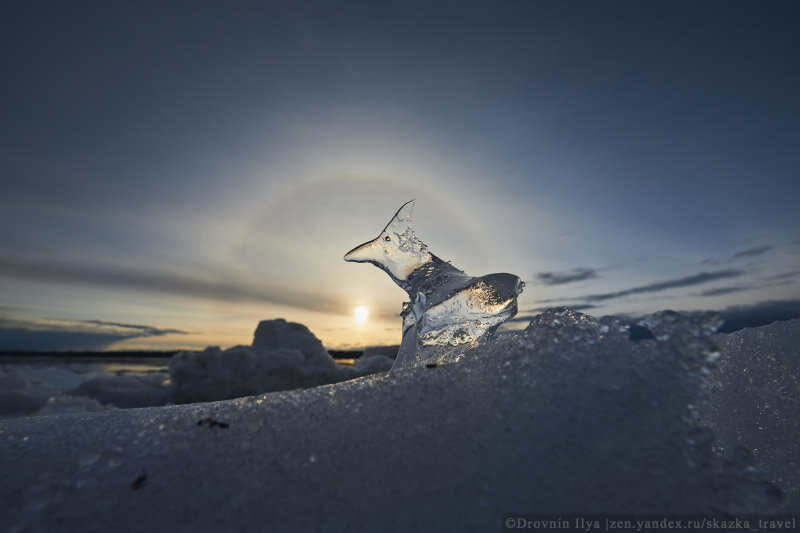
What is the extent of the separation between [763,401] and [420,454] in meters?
1.54

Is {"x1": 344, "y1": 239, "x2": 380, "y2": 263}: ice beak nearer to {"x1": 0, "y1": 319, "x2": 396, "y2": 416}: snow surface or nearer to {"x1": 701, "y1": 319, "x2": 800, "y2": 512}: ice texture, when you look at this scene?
{"x1": 701, "y1": 319, "x2": 800, "y2": 512}: ice texture

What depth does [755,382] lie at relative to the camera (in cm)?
165

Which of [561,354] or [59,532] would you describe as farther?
[561,354]

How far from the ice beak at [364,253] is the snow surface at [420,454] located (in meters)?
1.44

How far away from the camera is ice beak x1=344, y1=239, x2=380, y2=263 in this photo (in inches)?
104

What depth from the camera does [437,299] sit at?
7.37 ft

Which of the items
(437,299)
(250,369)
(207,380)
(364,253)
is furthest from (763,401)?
(207,380)

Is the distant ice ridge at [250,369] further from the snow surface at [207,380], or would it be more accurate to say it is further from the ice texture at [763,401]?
the ice texture at [763,401]

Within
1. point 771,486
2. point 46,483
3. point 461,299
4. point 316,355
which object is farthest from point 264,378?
point 771,486

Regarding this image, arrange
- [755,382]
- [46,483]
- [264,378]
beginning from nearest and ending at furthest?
[46,483]
[755,382]
[264,378]

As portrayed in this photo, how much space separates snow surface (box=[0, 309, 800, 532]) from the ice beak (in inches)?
56.8

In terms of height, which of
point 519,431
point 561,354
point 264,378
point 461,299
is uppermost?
point 461,299

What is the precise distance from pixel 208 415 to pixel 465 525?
0.83m

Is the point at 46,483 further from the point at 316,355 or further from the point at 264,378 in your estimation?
the point at 316,355
